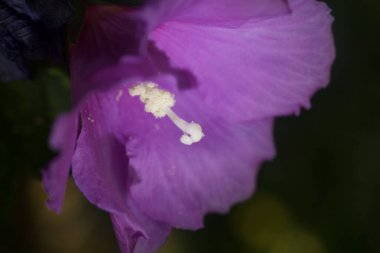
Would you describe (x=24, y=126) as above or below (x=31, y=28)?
below

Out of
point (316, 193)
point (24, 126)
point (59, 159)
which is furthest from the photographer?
point (316, 193)

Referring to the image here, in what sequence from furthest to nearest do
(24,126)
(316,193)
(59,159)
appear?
(316,193)
(24,126)
(59,159)

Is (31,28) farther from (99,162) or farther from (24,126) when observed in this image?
(24,126)

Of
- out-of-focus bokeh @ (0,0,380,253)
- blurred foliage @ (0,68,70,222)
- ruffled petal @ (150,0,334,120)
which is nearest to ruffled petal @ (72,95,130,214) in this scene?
ruffled petal @ (150,0,334,120)

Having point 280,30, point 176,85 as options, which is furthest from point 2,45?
A: point 280,30

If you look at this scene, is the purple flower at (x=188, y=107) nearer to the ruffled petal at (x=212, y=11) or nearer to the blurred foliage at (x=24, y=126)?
the ruffled petal at (x=212, y=11)

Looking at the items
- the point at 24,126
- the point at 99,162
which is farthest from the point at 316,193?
the point at 99,162
